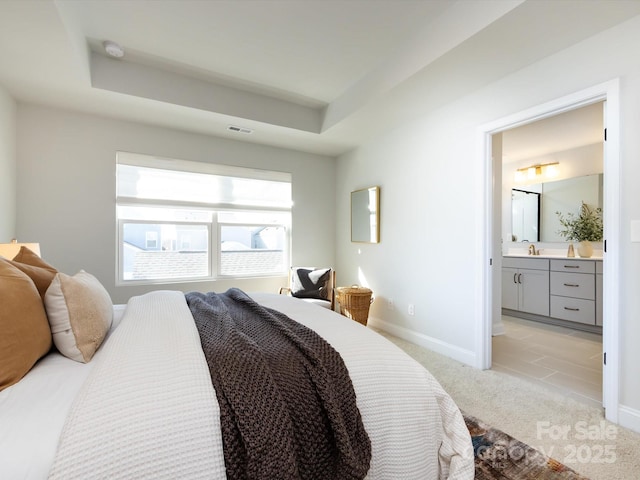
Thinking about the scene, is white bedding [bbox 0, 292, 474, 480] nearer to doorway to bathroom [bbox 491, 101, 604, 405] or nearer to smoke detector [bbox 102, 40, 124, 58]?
doorway to bathroom [bbox 491, 101, 604, 405]

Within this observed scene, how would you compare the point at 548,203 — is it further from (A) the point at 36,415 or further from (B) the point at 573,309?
(A) the point at 36,415

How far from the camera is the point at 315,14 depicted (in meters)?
2.23

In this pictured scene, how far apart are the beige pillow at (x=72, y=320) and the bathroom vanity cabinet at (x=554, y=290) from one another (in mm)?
4875

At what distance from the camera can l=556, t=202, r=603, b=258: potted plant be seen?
166 inches

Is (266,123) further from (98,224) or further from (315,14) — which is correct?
(98,224)

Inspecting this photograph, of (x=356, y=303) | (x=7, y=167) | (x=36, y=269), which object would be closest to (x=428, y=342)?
(x=356, y=303)

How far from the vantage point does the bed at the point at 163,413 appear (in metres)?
0.75

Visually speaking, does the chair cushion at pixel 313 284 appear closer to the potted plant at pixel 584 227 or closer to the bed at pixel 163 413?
the bed at pixel 163 413

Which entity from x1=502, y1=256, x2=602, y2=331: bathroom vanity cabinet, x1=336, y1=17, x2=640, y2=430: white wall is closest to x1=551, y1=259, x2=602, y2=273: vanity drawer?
x1=502, y1=256, x2=602, y2=331: bathroom vanity cabinet

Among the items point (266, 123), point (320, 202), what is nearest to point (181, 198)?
point (266, 123)

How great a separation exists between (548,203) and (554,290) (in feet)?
4.73

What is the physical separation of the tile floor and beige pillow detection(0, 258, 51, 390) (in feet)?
10.2

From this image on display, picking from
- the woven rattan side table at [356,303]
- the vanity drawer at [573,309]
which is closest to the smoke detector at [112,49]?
the woven rattan side table at [356,303]

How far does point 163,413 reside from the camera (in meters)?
0.83
